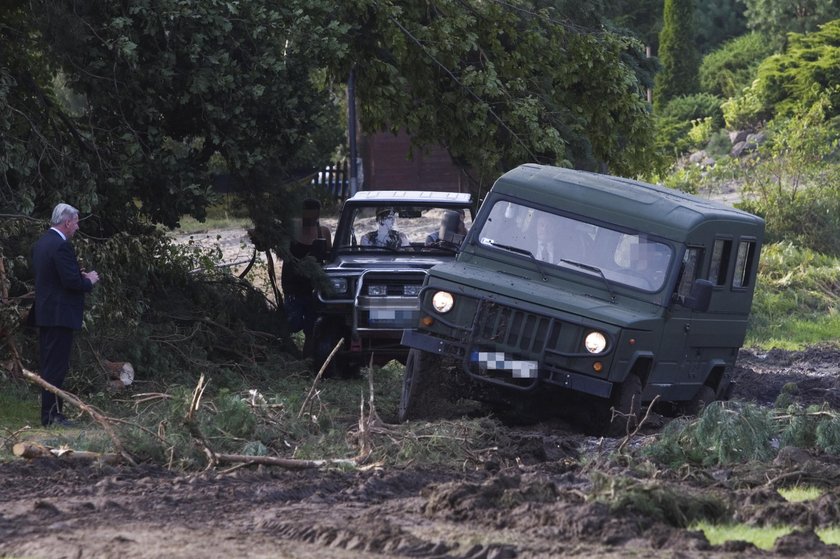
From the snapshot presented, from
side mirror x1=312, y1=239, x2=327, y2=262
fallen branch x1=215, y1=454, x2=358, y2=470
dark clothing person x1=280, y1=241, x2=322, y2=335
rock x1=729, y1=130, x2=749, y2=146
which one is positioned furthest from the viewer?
rock x1=729, y1=130, x2=749, y2=146

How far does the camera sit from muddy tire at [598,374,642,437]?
10789 millimetres

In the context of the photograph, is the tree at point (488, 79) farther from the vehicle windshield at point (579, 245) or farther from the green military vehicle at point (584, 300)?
the vehicle windshield at point (579, 245)

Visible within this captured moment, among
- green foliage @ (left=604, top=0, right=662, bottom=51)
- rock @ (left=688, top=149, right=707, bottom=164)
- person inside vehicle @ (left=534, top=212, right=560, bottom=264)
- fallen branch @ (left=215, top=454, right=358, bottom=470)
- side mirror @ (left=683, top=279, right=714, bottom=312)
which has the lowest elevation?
rock @ (left=688, top=149, right=707, bottom=164)

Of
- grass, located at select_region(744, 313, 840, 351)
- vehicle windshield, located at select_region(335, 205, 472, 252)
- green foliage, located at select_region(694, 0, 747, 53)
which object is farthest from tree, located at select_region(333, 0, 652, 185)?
green foliage, located at select_region(694, 0, 747, 53)

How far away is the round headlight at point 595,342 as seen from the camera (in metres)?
10.5

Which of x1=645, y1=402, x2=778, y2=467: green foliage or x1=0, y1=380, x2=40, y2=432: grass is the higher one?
x1=645, y1=402, x2=778, y2=467: green foliage

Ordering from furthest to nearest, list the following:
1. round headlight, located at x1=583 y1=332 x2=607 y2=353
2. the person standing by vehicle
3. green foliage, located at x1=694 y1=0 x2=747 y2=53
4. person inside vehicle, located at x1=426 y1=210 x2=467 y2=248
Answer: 1. green foliage, located at x1=694 y1=0 x2=747 y2=53
2. the person standing by vehicle
3. person inside vehicle, located at x1=426 y1=210 x2=467 y2=248
4. round headlight, located at x1=583 y1=332 x2=607 y2=353

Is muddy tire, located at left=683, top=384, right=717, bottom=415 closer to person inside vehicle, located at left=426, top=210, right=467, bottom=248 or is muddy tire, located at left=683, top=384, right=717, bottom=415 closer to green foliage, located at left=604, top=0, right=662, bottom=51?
person inside vehicle, located at left=426, top=210, right=467, bottom=248

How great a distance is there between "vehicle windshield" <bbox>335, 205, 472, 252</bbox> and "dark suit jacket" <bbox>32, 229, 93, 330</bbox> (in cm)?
480

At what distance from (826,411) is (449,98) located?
6950 mm

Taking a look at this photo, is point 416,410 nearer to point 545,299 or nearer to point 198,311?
point 545,299

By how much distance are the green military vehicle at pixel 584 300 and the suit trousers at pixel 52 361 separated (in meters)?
2.60

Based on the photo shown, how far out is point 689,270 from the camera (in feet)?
37.9

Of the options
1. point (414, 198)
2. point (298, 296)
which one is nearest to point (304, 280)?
point (298, 296)
